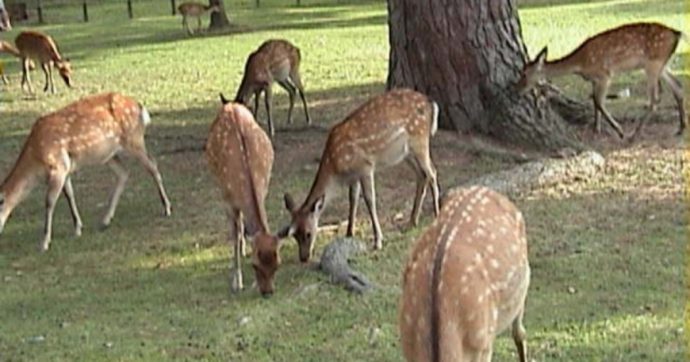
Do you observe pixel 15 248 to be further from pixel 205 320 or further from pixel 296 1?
pixel 296 1

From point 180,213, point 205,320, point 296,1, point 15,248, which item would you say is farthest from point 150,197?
point 296,1

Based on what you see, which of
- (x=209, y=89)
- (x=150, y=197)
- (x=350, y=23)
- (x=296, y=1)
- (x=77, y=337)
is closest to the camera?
(x=77, y=337)

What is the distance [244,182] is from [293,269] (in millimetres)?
548

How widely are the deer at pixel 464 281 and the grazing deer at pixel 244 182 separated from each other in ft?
6.21

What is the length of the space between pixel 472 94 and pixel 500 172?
1.06 m

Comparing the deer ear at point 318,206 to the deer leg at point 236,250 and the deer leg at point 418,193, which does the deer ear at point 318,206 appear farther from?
the deer leg at point 418,193

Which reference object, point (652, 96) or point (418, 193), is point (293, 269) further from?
point (652, 96)

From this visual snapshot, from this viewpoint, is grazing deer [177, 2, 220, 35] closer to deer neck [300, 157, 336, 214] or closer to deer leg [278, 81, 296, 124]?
deer leg [278, 81, 296, 124]

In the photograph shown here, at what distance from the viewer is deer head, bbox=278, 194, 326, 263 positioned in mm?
6980

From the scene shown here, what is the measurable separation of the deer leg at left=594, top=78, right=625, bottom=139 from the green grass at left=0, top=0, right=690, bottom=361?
1.08 ft

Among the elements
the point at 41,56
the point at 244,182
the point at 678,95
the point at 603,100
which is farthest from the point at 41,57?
the point at 244,182

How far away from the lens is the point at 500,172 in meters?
8.71

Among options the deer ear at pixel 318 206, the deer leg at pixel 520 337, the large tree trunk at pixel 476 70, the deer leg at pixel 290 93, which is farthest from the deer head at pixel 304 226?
the deer leg at pixel 290 93

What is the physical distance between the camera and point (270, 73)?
11.2 metres
